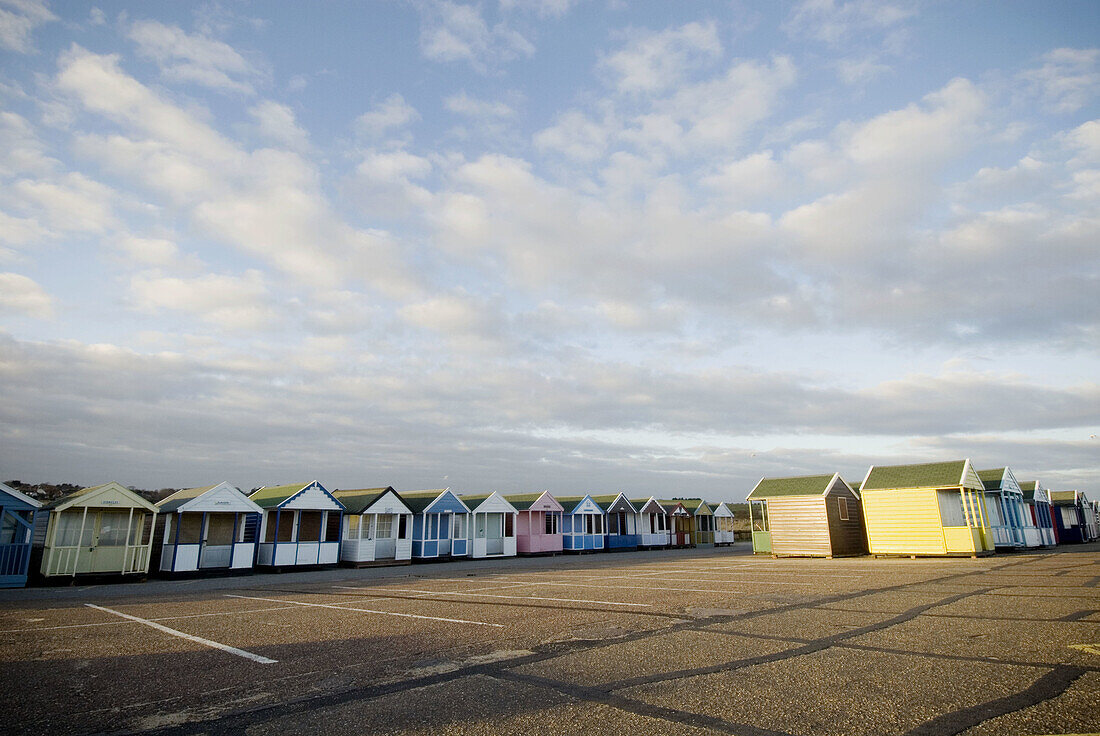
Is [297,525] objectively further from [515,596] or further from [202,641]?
[202,641]

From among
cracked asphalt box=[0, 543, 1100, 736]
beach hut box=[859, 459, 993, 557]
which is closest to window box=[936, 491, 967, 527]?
beach hut box=[859, 459, 993, 557]

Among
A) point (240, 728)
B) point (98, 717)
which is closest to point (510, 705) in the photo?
point (240, 728)

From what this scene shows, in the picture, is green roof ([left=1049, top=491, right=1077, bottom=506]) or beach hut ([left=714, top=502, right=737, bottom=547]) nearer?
green roof ([left=1049, top=491, right=1077, bottom=506])

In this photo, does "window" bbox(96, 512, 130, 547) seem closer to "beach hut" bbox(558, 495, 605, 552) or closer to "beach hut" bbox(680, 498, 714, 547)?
"beach hut" bbox(558, 495, 605, 552)

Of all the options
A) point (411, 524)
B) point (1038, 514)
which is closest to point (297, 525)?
point (411, 524)

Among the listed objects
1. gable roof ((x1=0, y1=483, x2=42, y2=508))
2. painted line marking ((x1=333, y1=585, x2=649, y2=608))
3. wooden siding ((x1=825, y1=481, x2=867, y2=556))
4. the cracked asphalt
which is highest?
gable roof ((x1=0, y1=483, x2=42, y2=508))

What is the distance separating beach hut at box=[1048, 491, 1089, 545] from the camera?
47.4 meters

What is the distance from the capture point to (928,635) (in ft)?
29.1

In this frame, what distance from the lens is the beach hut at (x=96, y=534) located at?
916 inches

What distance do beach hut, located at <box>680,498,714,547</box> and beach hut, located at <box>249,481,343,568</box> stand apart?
34.1 m

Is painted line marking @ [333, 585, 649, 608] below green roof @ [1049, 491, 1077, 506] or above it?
below

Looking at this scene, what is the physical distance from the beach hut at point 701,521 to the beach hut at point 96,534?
42999mm

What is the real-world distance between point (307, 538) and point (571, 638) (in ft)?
92.5

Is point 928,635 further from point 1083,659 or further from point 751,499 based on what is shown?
point 751,499
